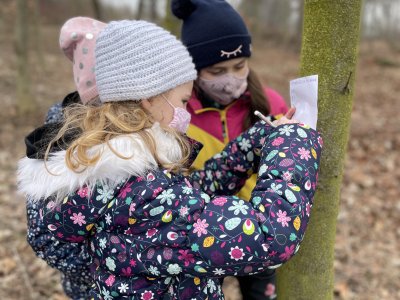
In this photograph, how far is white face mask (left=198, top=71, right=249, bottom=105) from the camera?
227 cm

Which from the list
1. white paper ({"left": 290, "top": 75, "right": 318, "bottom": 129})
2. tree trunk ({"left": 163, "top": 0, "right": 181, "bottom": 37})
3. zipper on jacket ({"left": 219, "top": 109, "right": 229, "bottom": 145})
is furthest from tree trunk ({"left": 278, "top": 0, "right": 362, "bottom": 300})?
tree trunk ({"left": 163, "top": 0, "right": 181, "bottom": 37})

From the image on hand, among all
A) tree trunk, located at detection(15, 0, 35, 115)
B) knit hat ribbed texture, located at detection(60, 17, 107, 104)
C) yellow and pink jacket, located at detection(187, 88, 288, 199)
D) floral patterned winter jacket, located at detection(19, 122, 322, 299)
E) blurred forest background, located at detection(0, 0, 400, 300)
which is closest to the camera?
floral patterned winter jacket, located at detection(19, 122, 322, 299)

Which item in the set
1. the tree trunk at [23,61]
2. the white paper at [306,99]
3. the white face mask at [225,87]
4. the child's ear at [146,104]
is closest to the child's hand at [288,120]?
the white paper at [306,99]

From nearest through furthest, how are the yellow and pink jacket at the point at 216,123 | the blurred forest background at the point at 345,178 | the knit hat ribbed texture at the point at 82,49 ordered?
the knit hat ribbed texture at the point at 82,49 < the yellow and pink jacket at the point at 216,123 < the blurred forest background at the point at 345,178

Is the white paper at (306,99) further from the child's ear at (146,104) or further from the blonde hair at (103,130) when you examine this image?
the child's ear at (146,104)

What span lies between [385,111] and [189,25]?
776cm

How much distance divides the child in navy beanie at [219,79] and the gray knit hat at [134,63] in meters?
0.67

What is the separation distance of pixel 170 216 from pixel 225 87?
41.9 inches

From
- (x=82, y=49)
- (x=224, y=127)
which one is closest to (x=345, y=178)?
(x=224, y=127)

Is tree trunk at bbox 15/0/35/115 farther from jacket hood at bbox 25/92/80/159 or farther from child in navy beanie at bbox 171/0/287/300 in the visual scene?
jacket hood at bbox 25/92/80/159

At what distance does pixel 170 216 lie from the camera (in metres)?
1.39

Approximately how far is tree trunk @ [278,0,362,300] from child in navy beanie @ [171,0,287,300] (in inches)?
22.2

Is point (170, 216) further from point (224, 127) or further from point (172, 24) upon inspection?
point (172, 24)

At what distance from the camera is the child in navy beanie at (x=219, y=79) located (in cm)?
230
